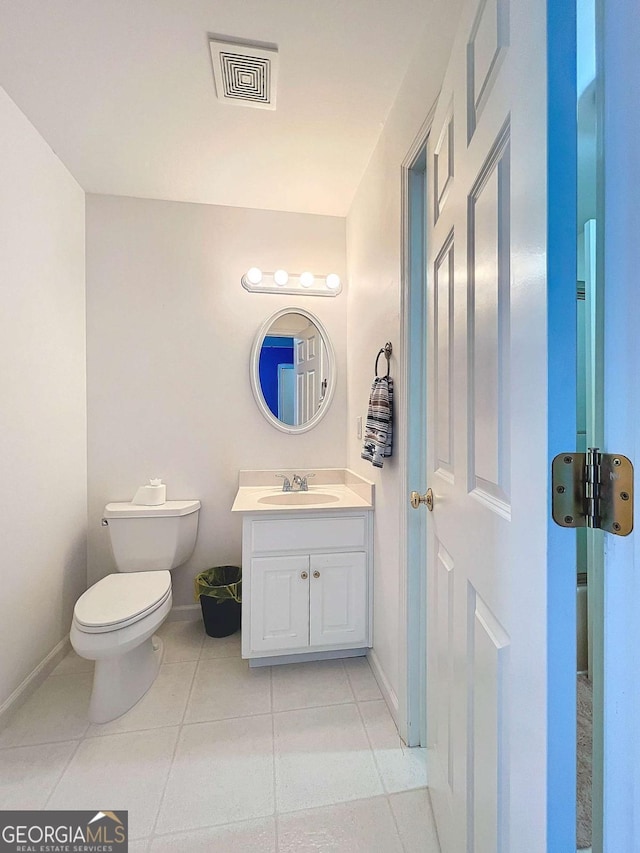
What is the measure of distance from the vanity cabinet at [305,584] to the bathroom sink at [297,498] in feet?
1.01

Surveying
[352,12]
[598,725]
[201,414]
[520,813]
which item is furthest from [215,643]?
[352,12]

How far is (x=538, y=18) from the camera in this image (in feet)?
1.71

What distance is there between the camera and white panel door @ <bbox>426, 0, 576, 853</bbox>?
529 mm

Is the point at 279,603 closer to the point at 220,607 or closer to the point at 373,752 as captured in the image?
the point at 220,607

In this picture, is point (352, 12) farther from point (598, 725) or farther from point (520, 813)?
point (520, 813)

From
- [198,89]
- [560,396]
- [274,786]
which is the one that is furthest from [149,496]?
[560,396]

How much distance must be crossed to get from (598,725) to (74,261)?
2.62m

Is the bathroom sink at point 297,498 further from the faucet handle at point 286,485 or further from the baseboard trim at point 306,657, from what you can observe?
the baseboard trim at point 306,657

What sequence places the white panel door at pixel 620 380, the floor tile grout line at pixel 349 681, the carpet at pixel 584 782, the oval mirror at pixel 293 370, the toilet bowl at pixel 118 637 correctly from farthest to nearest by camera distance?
the oval mirror at pixel 293 370 → the floor tile grout line at pixel 349 681 → the toilet bowl at pixel 118 637 → the carpet at pixel 584 782 → the white panel door at pixel 620 380

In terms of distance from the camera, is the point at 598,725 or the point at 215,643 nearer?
the point at 598,725

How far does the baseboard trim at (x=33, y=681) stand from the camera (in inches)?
61.0

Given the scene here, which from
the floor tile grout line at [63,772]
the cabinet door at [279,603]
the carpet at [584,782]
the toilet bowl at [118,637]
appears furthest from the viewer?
the cabinet door at [279,603]

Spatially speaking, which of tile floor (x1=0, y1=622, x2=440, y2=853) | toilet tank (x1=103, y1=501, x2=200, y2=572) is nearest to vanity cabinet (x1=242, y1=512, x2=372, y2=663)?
tile floor (x1=0, y1=622, x2=440, y2=853)

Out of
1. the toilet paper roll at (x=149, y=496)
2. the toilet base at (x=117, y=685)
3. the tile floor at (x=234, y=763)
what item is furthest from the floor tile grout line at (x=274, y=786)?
the toilet paper roll at (x=149, y=496)
